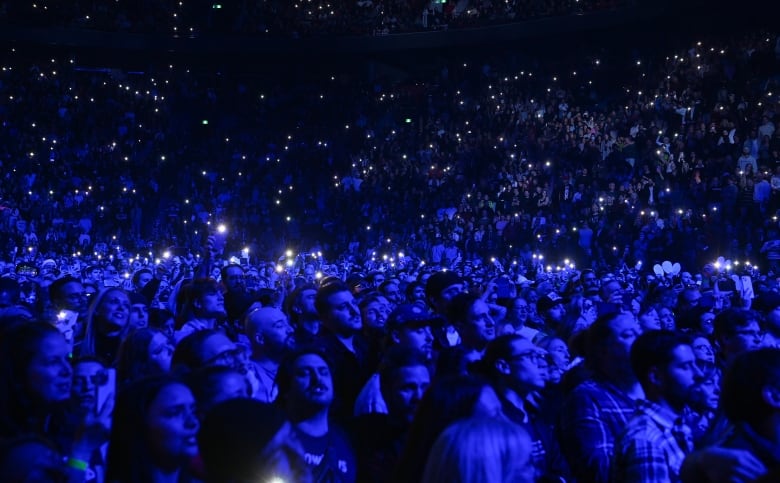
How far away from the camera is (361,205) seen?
87.2 ft

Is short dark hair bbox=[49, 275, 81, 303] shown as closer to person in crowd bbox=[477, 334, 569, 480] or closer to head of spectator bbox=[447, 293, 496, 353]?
head of spectator bbox=[447, 293, 496, 353]

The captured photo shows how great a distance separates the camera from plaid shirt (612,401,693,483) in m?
3.10

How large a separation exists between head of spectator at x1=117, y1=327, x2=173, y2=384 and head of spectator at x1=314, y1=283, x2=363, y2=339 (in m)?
1.29

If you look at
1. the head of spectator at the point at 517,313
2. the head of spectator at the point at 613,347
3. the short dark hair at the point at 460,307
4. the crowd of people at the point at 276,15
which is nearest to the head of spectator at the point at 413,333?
the short dark hair at the point at 460,307

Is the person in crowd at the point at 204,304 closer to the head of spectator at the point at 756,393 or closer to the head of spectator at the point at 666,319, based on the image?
the head of spectator at the point at 666,319

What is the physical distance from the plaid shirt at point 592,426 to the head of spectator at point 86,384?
228 centimetres

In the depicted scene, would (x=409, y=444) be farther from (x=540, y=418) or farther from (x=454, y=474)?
(x=540, y=418)

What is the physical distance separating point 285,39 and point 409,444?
29863 millimetres

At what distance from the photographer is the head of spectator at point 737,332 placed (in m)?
5.38

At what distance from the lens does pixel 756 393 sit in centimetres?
289

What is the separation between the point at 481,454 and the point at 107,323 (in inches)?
170

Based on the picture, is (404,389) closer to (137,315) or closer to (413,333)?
(413,333)

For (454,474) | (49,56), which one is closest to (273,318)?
(454,474)

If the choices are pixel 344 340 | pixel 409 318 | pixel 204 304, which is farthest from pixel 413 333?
pixel 204 304
